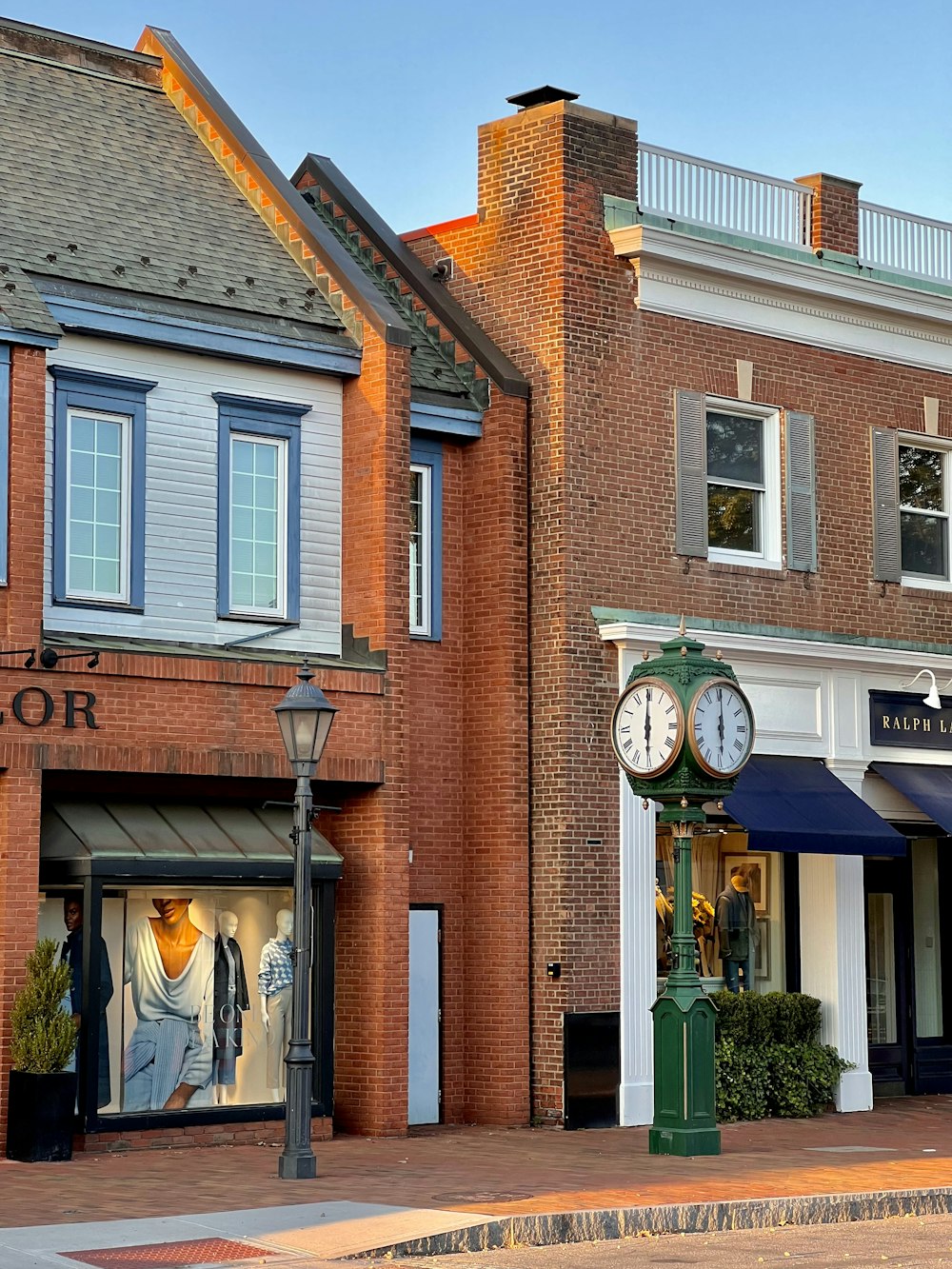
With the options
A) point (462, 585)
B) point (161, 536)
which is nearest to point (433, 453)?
point (462, 585)

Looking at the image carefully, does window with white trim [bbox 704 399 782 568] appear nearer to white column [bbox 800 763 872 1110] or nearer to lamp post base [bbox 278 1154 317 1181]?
white column [bbox 800 763 872 1110]

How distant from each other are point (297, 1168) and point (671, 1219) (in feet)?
9.53

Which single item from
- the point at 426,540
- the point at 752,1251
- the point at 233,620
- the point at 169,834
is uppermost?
the point at 426,540

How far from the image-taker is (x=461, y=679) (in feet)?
66.8

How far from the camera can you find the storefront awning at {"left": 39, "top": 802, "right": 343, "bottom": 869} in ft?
55.3

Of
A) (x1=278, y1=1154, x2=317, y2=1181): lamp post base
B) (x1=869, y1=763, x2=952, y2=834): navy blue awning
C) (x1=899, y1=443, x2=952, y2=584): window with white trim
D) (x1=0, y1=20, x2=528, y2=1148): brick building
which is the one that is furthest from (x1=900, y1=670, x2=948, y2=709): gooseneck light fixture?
(x1=278, y1=1154, x2=317, y2=1181): lamp post base

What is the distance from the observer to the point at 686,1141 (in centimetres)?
1638

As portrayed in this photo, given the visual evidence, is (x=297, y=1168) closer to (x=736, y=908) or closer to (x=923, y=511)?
(x=736, y=908)

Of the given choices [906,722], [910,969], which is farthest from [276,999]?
[910,969]

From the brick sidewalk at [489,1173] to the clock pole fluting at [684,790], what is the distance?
0.40 meters

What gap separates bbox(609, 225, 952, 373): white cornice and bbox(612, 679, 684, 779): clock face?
539 cm

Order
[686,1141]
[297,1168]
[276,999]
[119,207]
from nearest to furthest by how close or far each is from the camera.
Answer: [297,1168]
[686,1141]
[276,999]
[119,207]

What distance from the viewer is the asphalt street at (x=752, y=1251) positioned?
469 inches

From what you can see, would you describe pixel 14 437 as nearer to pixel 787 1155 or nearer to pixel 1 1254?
pixel 1 1254
